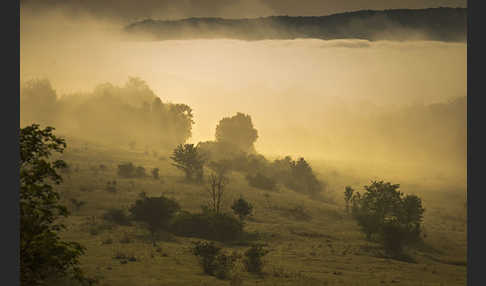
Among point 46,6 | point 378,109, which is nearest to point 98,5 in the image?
point 46,6

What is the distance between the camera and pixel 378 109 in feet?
289

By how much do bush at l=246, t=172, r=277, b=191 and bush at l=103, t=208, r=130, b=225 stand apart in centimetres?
3236

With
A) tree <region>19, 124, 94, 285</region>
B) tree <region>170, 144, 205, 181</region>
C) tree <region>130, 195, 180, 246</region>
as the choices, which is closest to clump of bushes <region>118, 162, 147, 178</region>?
tree <region>170, 144, 205, 181</region>

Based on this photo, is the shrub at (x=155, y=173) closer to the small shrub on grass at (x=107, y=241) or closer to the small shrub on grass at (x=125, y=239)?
the small shrub on grass at (x=125, y=239)

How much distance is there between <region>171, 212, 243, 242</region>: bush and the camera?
55625mm

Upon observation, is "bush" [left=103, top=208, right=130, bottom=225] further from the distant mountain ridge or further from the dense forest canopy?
the dense forest canopy

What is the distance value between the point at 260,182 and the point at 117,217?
34963mm

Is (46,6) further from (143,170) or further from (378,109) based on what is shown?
(378,109)

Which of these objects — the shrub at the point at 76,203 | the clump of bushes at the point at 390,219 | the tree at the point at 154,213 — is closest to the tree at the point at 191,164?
the shrub at the point at 76,203

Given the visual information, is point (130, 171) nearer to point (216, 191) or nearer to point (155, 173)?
point (155, 173)

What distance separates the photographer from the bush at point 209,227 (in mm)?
55625

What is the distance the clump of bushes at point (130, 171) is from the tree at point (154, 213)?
84.4 ft

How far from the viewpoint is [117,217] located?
2270 inches

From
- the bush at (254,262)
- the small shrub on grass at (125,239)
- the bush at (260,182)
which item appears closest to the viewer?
the bush at (254,262)
